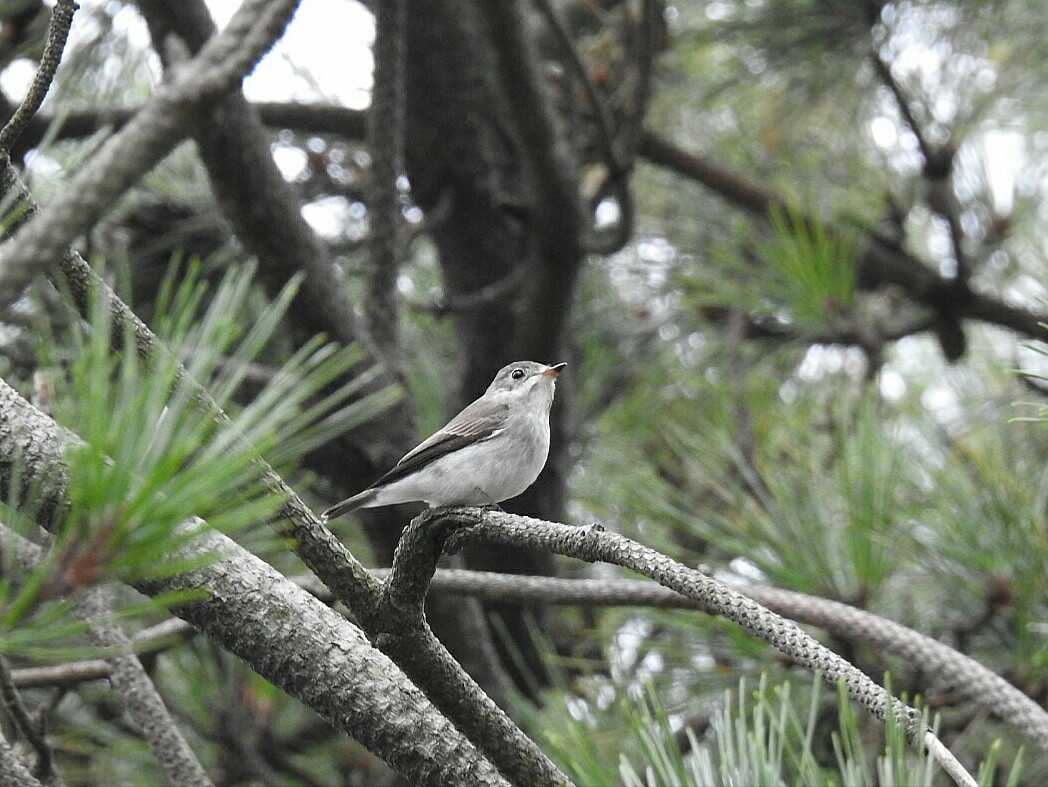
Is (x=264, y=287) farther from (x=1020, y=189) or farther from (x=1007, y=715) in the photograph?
(x=1020, y=189)

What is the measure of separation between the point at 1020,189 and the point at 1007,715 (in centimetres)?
347

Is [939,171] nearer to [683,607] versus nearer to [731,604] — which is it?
[683,607]

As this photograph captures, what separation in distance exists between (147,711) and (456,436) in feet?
3.98

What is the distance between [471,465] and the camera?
3.10 m

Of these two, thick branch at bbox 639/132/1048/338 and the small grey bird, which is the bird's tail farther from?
thick branch at bbox 639/132/1048/338

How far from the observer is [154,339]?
142 cm

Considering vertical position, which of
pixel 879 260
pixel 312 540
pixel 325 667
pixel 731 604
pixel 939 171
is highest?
pixel 939 171

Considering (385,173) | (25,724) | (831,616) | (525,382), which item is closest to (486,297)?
(525,382)

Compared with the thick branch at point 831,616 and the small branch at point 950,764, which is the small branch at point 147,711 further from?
the small branch at point 950,764

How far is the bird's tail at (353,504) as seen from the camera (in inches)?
123

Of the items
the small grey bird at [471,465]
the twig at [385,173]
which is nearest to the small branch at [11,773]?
the small grey bird at [471,465]

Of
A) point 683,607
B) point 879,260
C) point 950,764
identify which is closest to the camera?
point 950,764

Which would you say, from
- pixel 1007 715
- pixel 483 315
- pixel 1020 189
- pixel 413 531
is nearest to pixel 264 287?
pixel 483 315

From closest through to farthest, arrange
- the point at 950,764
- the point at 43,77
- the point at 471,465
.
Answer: the point at 950,764, the point at 43,77, the point at 471,465
